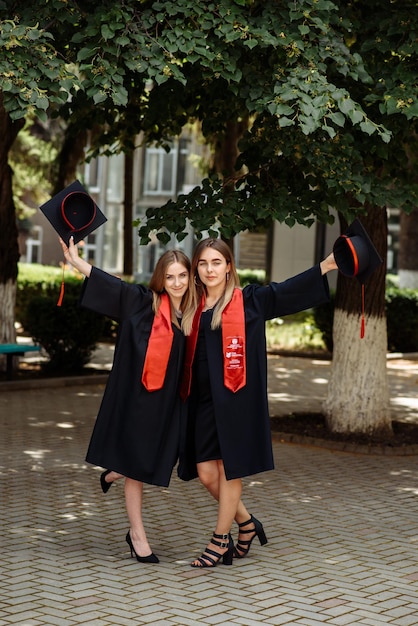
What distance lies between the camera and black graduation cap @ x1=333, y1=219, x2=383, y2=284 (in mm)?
6007

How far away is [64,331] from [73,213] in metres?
9.68

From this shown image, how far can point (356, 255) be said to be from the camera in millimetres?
5988

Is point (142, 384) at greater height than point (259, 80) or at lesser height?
lesser

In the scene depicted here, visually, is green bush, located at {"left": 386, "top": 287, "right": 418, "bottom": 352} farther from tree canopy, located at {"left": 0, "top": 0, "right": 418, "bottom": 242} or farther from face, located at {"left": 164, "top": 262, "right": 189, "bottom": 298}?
face, located at {"left": 164, "top": 262, "right": 189, "bottom": 298}

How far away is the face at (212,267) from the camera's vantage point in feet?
20.3

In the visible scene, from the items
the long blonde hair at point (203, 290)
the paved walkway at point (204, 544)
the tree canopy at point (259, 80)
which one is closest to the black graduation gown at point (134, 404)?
the long blonde hair at point (203, 290)

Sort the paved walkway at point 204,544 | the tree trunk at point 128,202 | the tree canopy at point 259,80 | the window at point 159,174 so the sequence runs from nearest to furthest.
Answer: the paved walkway at point 204,544 < the tree canopy at point 259,80 < the tree trunk at point 128,202 < the window at point 159,174

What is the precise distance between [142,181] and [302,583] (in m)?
41.7

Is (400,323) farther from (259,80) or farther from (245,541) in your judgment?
(245,541)

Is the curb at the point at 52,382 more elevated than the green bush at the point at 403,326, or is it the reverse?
the green bush at the point at 403,326

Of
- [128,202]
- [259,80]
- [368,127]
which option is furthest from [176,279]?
[128,202]

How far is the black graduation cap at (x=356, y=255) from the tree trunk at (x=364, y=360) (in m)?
4.82

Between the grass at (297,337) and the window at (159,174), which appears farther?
the window at (159,174)

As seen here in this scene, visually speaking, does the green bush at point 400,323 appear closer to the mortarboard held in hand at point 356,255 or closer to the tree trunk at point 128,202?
the tree trunk at point 128,202
